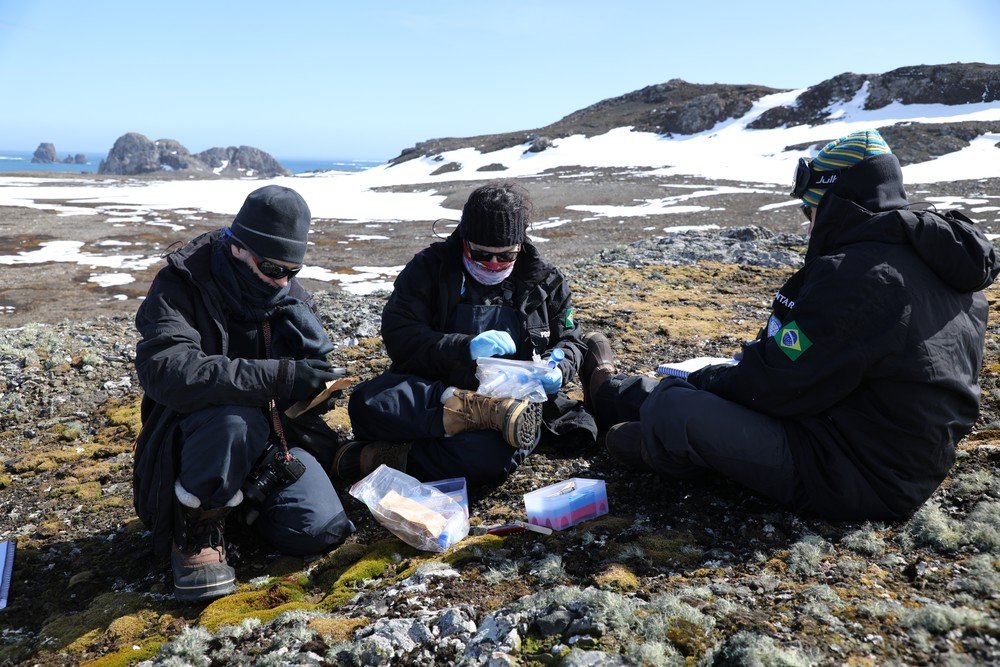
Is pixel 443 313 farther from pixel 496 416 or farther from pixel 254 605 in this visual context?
pixel 254 605

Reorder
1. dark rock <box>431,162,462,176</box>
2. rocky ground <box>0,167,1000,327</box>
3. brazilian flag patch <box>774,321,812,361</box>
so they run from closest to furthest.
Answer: brazilian flag patch <box>774,321,812,361</box> → rocky ground <box>0,167,1000,327</box> → dark rock <box>431,162,462,176</box>

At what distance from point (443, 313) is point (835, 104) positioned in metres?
65.7

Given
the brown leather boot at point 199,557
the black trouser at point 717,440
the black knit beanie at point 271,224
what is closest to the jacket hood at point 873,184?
the black trouser at point 717,440

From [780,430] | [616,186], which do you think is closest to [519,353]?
[780,430]

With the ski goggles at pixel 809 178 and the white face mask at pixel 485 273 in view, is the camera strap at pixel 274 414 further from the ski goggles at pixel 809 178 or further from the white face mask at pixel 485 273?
the ski goggles at pixel 809 178

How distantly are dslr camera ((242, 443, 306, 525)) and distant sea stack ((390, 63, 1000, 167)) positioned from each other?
4434 centimetres

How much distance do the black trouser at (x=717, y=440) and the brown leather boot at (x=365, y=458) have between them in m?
1.44

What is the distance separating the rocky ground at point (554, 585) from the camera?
89.2 inches

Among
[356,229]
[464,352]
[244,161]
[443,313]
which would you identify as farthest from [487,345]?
[244,161]

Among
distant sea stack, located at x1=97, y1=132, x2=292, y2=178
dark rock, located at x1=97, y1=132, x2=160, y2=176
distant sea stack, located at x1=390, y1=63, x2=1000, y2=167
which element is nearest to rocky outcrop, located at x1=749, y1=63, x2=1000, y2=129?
distant sea stack, located at x1=390, y1=63, x2=1000, y2=167

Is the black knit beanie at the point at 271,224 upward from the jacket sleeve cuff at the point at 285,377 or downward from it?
upward

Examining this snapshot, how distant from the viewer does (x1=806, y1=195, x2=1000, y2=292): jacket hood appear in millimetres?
2797

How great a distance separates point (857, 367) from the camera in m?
2.84

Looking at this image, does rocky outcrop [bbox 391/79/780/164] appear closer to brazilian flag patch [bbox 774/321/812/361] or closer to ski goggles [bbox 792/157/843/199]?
ski goggles [bbox 792/157/843/199]
